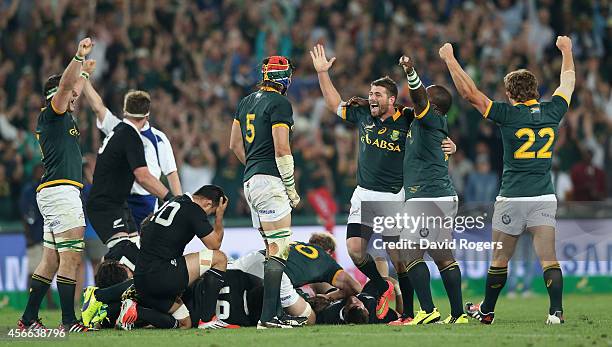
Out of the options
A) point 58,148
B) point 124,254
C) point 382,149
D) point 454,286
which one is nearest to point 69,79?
point 58,148

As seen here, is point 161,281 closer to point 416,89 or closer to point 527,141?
point 416,89

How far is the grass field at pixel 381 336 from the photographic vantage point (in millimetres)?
11164

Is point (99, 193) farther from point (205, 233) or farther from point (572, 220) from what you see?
point (572, 220)

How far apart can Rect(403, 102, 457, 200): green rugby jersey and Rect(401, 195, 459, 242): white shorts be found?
0.08 m

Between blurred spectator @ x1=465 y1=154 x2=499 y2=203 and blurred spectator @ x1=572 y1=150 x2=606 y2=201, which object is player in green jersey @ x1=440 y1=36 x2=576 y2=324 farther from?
blurred spectator @ x1=572 y1=150 x2=606 y2=201

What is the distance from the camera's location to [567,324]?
1304 cm

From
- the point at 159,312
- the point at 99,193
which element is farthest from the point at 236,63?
the point at 159,312

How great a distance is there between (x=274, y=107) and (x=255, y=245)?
6.47 m

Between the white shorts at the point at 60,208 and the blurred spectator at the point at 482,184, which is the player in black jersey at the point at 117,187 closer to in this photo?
the white shorts at the point at 60,208

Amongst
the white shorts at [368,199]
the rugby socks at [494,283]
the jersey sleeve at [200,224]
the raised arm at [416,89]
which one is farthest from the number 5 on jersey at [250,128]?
the rugby socks at [494,283]

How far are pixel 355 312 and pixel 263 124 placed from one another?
8.29 ft

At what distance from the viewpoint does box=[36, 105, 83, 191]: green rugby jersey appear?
13.4 meters

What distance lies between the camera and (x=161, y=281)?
1302cm

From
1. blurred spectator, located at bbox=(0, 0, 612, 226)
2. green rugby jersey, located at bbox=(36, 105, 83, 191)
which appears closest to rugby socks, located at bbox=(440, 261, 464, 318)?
green rugby jersey, located at bbox=(36, 105, 83, 191)
